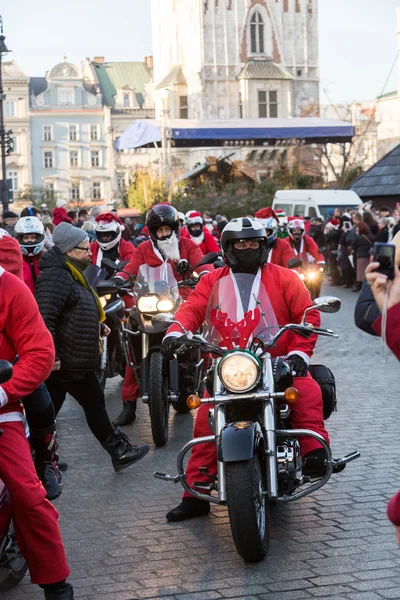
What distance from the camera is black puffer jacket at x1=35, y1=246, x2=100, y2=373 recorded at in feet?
23.7

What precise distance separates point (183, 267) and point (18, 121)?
313 ft

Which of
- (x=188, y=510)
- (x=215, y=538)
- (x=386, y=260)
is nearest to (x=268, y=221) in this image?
(x=188, y=510)

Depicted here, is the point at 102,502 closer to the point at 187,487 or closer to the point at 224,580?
the point at 187,487

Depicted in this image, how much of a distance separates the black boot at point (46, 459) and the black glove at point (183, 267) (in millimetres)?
4085

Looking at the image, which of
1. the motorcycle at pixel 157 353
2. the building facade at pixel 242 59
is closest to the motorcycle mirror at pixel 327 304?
the motorcycle at pixel 157 353

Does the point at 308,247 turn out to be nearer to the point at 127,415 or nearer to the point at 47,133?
the point at 127,415

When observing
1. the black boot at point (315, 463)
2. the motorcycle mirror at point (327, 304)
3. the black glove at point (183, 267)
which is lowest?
the black boot at point (315, 463)

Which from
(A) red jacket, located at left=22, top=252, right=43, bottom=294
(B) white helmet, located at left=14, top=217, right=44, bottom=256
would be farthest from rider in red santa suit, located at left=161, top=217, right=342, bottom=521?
(B) white helmet, located at left=14, top=217, right=44, bottom=256

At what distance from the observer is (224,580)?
5.32m

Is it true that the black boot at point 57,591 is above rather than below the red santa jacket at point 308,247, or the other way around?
below

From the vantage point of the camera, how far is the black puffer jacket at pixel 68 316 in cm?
724

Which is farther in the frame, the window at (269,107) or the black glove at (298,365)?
the window at (269,107)

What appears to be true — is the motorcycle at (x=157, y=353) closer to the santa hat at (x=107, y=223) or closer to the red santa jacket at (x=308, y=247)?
the santa hat at (x=107, y=223)

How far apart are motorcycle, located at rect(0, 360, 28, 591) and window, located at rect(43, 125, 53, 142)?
100926 mm
